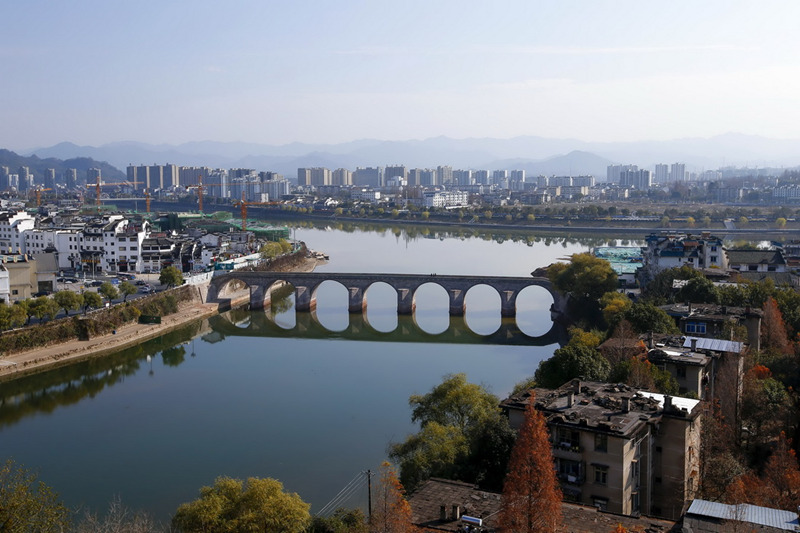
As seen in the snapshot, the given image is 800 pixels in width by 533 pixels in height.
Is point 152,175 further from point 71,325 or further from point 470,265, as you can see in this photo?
point 71,325

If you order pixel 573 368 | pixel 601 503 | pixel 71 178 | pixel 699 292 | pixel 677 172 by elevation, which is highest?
pixel 677 172

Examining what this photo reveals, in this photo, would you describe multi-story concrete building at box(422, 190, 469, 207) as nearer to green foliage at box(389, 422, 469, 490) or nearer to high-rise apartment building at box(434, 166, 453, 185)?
high-rise apartment building at box(434, 166, 453, 185)

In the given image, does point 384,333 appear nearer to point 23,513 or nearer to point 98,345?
point 98,345

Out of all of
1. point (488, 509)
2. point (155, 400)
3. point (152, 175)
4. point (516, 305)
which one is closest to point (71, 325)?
point (155, 400)

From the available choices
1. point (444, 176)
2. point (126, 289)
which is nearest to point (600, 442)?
point (126, 289)

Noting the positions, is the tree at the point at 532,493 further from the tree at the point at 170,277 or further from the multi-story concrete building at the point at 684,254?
the tree at the point at 170,277

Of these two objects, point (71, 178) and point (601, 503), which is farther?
point (71, 178)

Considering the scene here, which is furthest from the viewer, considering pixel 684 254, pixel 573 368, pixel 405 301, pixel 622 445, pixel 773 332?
pixel 405 301
